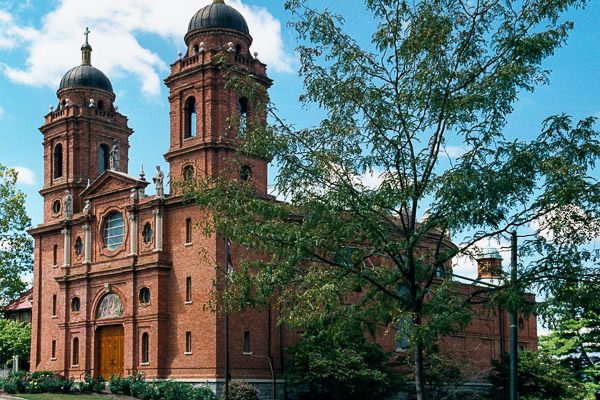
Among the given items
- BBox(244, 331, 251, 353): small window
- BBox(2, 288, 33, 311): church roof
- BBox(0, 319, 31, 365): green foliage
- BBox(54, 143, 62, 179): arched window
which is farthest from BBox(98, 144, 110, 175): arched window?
BBox(2, 288, 33, 311): church roof

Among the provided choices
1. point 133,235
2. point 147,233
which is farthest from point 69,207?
point 147,233

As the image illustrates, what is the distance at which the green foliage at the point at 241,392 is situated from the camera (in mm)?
36562

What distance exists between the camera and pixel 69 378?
150 feet

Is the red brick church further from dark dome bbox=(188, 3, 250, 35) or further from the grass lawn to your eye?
the grass lawn

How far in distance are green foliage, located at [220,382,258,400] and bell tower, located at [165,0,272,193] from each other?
34.9ft

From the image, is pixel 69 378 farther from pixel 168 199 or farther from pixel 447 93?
pixel 447 93

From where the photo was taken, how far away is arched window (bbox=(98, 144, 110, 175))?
52.1 metres

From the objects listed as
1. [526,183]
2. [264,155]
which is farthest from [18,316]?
[526,183]

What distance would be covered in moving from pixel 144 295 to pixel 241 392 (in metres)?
9.24

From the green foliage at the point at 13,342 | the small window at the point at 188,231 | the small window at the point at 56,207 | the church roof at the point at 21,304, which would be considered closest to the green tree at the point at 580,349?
the small window at the point at 188,231

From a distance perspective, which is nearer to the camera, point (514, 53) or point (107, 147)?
point (514, 53)

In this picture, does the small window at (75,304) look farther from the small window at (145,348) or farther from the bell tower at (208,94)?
the bell tower at (208,94)

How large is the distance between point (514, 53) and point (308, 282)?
23.4ft

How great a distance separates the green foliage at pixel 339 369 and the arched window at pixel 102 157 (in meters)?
19.9
